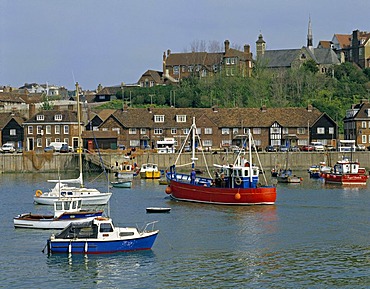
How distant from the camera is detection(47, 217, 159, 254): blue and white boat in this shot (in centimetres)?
3956

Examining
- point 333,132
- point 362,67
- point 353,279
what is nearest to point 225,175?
point 353,279

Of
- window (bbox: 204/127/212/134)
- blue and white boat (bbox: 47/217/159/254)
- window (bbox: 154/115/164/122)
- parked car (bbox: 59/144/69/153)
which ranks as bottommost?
blue and white boat (bbox: 47/217/159/254)

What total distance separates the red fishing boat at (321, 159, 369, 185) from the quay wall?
1417 cm

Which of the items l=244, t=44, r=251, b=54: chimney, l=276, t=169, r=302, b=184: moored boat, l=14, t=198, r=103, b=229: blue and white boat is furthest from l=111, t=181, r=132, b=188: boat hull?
l=244, t=44, r=251, b=54: chimney

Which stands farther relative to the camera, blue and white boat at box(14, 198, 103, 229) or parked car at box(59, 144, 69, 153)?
parked car at box(59, 144, 69, 153)

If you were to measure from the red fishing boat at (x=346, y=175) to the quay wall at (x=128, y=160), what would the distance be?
14.2m

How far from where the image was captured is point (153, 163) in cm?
10400

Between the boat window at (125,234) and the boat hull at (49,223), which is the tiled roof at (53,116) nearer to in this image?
the boat hull at (49,223)

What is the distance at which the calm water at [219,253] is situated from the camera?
36.0 m

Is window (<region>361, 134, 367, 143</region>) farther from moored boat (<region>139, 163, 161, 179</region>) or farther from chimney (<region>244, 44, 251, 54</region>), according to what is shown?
moored boat (<region>139, 163, 161, 179</region>)

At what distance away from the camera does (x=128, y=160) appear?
4045 inches

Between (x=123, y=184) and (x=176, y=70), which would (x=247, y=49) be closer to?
(x=176, y=70)

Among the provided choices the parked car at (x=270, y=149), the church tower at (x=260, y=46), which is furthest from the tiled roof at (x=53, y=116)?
the church tower at (x=260, y=46)

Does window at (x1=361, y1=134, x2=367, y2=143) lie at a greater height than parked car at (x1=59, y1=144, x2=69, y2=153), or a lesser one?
greater
